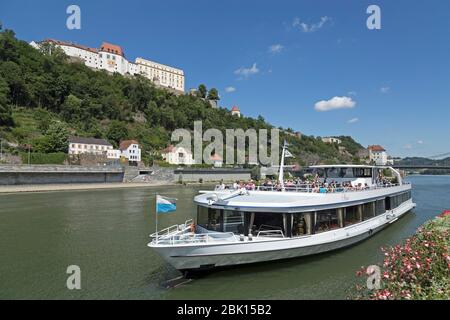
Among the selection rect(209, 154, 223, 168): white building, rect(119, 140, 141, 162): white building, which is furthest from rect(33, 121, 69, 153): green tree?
rect(209, 154, 223, 168): white building

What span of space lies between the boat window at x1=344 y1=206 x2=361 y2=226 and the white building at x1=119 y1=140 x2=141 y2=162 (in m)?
82.0

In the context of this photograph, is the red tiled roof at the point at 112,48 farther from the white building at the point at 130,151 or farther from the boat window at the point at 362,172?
the boat window at the point at 362,172

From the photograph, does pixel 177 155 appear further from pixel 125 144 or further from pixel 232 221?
pixel 232 221

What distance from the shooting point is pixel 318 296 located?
38.2 ft

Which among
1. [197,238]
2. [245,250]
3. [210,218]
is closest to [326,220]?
[245,250]

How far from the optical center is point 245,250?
12844 mm

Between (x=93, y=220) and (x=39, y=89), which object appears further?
(x=39, y=89)

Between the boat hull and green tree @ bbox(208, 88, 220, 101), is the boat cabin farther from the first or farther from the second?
green tree @ bbox(208, 88, 220, 101)

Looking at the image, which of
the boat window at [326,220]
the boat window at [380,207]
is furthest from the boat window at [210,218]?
the boat window at [380,207]

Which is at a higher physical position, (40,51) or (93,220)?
(40,51)

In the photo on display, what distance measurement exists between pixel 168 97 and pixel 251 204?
142m

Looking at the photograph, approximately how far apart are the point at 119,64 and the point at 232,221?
152 meters
